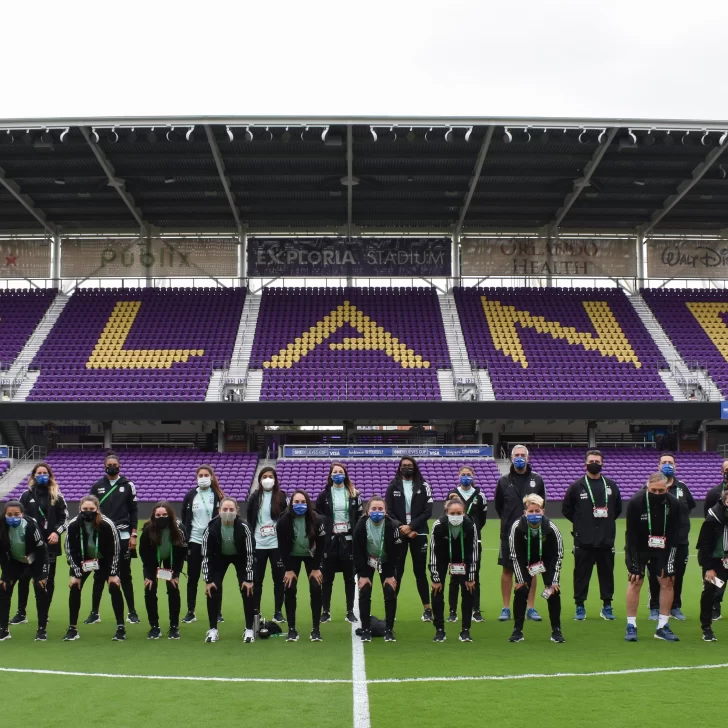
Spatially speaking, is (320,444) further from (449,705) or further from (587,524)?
(449,705)

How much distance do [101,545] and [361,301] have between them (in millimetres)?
28007

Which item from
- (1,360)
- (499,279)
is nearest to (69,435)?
(1,360)

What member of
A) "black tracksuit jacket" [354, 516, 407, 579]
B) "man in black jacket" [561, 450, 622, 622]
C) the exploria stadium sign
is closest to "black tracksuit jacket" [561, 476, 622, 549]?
"man in black jacket" [561, 450, 622, 622]

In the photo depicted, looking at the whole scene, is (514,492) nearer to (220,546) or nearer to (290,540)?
(290,540)

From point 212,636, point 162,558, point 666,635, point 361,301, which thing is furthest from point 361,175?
point 666,635

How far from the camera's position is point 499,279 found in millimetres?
39094

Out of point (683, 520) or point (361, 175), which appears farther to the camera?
point (361, 175)

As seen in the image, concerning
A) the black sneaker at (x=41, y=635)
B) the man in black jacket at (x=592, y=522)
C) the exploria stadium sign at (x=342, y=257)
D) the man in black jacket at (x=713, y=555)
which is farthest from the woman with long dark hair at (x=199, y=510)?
the exploria stadium sign at (x=342, y=257)

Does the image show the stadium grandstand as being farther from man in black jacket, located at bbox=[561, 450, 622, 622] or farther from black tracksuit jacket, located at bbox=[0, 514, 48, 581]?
black tracksuit jacket, located at bbox=[0, 514, 48, 581]

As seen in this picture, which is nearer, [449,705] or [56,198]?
[449,705]

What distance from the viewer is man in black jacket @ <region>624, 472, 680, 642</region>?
32.3ft

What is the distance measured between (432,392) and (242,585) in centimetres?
2308

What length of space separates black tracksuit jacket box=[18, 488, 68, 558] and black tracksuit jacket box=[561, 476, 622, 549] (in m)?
6.30

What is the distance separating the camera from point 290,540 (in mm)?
10148
